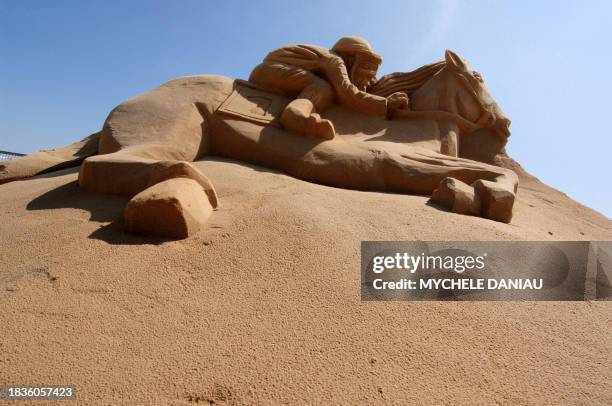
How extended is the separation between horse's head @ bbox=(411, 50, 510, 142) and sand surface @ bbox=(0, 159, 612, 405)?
6.81 feet

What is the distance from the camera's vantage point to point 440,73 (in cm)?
376

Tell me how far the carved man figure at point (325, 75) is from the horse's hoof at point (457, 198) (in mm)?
1264

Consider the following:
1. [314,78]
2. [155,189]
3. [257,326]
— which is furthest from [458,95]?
[257,326]

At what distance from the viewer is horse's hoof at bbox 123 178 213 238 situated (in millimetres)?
1660

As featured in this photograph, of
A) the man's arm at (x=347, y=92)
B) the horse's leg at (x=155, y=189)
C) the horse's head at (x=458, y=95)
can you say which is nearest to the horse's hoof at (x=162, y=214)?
the horse's leg at (x=155, y=189)

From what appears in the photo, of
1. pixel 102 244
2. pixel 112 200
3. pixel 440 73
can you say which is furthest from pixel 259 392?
pixel 440 73

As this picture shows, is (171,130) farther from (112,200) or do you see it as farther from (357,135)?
(357,135)

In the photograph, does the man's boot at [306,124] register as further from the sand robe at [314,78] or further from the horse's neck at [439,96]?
the horse's neck at [439,96]

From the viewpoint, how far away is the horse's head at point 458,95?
3652 mm

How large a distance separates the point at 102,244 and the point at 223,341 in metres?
0.77

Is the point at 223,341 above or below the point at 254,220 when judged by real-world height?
below

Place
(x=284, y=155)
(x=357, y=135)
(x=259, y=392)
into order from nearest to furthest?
Answer: (x=259, y=392) < (x=284, y=155) < (x=357, y=135)

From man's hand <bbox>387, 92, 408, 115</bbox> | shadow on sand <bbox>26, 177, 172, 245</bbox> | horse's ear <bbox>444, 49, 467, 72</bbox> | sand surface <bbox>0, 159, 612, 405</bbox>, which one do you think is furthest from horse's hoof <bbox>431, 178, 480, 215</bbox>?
horse's ear <bbox>444, 49, 467, 72</bbox>

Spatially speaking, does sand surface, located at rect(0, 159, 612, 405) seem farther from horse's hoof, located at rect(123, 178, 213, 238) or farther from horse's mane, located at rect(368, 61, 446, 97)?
horse's mane, located at rect(368, 61, 446, 97)
